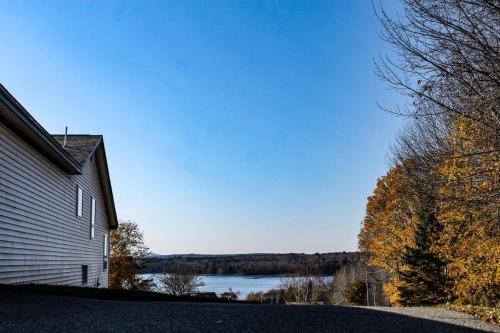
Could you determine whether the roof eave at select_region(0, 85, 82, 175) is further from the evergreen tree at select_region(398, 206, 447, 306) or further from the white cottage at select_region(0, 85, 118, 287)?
the evergreen tree at select_region(398, 206, 447, 306)

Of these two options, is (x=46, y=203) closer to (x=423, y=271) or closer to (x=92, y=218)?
(x=92, y=218)

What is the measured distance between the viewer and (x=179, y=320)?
23.5ft

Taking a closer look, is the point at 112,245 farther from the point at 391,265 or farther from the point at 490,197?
the point at 490,197

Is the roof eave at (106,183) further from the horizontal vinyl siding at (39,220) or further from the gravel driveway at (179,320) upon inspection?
the gravel driveway at (179,320)

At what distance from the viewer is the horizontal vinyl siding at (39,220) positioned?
11.5 m

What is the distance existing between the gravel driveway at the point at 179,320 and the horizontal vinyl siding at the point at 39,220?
129 inches

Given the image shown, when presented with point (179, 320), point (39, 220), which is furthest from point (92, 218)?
point (179, 320)

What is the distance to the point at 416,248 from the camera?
1014 inches

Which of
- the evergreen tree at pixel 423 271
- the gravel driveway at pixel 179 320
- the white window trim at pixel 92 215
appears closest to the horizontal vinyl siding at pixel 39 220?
the white window trim at pixel 92 215

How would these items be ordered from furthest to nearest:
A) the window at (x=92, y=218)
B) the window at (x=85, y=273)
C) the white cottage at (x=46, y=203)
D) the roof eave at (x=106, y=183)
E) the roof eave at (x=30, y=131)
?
the roof eave at (x=106, y=183) → the window at (x=92, y=218) → the window at (x=85, y=273) → the white cottage at (x=46, y=203) → the roof eave at (x=30, y=131)

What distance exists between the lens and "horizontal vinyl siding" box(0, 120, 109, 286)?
11.5 metres

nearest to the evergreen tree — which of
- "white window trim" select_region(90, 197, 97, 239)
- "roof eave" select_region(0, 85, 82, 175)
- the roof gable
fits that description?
the roof gable

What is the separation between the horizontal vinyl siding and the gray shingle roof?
0.87m

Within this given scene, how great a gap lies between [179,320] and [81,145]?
13.7 metres
